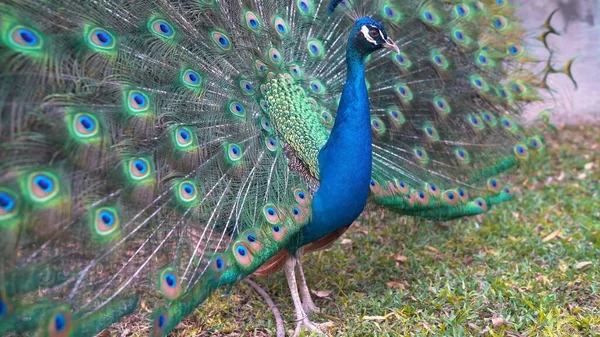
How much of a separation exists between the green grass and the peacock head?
0.99 meters

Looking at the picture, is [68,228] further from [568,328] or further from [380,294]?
[568,328]

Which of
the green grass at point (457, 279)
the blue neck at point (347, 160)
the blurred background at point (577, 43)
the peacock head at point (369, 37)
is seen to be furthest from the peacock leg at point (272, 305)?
the blurred background at point (577, 43)

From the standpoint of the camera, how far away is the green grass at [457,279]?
3002mm

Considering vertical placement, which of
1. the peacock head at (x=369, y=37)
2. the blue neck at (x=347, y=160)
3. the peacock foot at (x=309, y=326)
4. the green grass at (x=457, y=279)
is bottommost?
the green grass at (x=457, y=279)

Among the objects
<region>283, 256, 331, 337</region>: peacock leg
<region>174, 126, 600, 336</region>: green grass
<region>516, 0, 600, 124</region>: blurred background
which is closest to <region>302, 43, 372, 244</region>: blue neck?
<region>283, 256, 331, 337</region>: peacock leg

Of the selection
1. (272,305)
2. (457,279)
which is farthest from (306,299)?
(457,279)

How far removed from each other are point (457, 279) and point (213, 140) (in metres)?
1.64

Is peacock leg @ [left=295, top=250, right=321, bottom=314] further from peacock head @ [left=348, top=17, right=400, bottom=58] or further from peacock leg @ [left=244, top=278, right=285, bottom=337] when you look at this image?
peacock head @ [left=348, top=17, right=400, bottom=58]

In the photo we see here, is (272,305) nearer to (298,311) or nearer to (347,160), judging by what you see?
(298,311)

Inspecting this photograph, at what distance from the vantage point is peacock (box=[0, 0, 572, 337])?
6.90 ft

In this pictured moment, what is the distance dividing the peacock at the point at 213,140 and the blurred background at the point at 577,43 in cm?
290

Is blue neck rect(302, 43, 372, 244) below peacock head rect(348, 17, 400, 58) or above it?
below

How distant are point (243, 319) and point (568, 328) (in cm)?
158

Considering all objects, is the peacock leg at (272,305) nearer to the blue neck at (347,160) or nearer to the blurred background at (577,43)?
the blue neck at (347,160)
